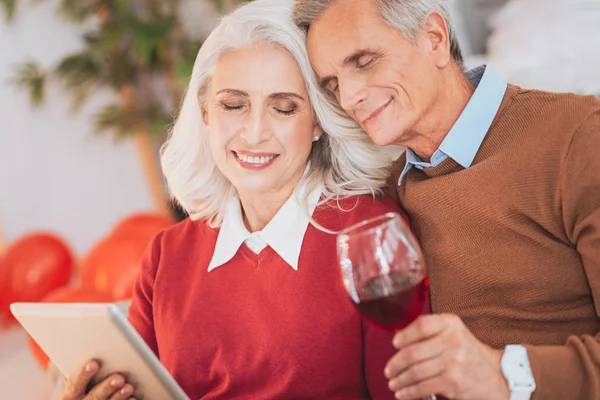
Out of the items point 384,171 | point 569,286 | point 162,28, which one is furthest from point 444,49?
point 162,28

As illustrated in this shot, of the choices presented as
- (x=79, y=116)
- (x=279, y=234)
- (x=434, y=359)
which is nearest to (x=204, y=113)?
(x=279, y=234)

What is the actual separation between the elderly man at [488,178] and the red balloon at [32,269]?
2285 mm

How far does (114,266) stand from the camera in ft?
A: 9.24

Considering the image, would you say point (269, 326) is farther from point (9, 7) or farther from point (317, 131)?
point (9, 7)

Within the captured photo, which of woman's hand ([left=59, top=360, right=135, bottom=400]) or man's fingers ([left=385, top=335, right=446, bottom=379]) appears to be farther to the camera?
woman's hand ([left=59, top=360, right=135, bottom=400])

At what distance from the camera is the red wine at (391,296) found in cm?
104

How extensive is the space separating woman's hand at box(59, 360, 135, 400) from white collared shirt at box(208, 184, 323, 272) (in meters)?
0.35

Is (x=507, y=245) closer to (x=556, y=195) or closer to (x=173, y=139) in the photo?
(x=556, y=195)

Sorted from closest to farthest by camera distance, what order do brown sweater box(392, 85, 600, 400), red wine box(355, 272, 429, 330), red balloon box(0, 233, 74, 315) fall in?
red wine box(355, 272, 429, 330) < brown sweater box(392, 85, 600, 400) < red balloon box(0, 233, 74, 315)

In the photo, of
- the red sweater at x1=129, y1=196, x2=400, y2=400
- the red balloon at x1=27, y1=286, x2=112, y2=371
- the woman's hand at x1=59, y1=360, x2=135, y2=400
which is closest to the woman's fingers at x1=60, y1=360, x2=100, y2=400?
the woman's hand at x1=59, y1=360, x2=135, y2=400

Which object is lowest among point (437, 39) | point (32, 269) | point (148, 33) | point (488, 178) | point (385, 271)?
point (32, 269)

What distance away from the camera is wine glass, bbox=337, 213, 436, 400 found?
1.04 metres

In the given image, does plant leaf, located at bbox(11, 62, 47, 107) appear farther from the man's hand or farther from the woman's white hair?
the man's hand

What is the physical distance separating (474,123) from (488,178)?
121 millimetres
